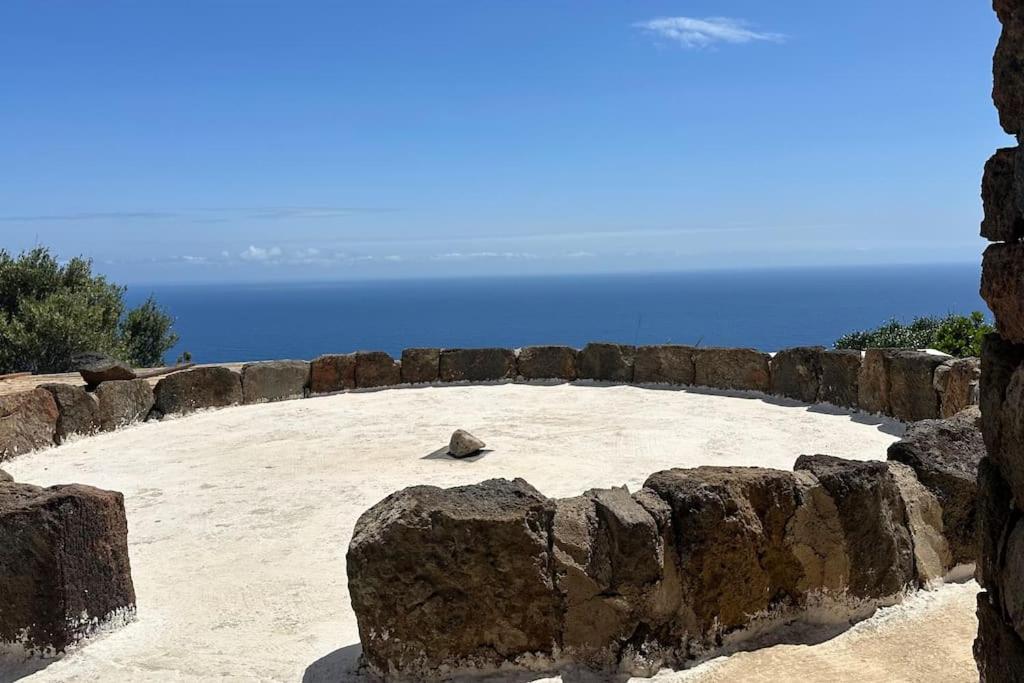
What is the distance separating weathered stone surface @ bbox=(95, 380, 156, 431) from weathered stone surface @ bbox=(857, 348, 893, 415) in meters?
11.9

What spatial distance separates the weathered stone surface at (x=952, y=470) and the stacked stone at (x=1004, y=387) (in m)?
2.56

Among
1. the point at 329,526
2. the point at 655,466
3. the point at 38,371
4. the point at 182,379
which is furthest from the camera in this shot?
the point at 38,371

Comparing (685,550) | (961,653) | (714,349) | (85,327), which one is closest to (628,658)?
(685,550)

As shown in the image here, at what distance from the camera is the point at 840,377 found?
13.7m

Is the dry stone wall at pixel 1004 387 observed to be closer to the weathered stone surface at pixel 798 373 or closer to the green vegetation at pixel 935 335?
the green vegetation at pixel 935 335

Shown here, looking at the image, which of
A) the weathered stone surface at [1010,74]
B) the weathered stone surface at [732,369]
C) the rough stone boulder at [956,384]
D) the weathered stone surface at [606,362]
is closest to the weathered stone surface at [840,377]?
the weathered stone surface at [732,369]

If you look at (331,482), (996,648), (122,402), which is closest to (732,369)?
(331,482)

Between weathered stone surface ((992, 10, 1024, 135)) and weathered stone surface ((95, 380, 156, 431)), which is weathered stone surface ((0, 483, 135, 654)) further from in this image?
weathered stone surface ((95, 380, 156, 431))

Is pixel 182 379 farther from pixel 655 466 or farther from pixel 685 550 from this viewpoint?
pixel 685 550

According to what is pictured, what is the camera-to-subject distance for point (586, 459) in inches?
417

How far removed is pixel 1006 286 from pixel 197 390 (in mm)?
13750

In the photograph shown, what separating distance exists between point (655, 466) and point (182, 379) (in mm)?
8916

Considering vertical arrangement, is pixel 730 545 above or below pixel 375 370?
below

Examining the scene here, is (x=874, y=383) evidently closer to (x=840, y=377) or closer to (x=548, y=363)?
(x=840, y=377)
